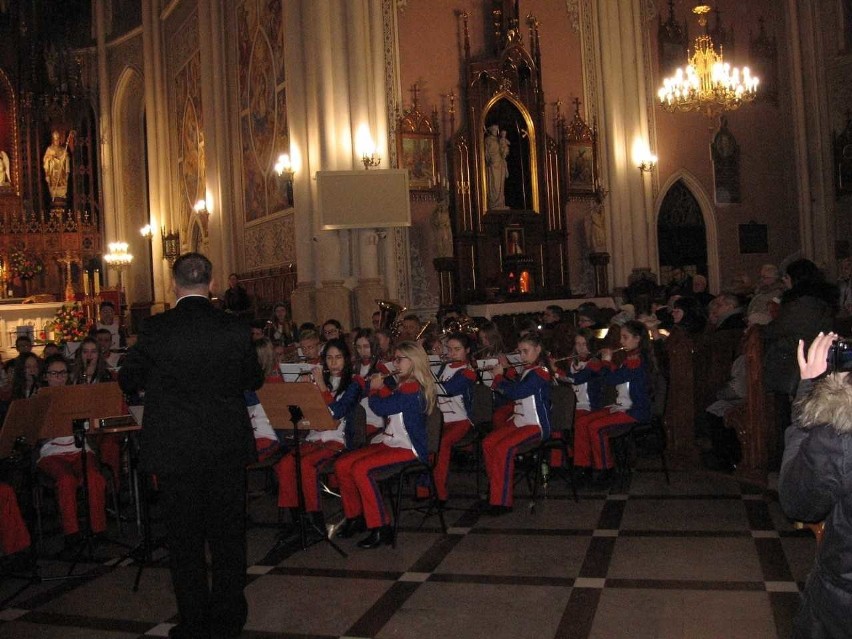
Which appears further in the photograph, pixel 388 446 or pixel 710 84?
pixel 710 84

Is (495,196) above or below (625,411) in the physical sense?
above

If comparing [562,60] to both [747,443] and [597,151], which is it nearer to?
[597,151]

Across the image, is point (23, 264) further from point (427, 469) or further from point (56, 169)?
point (427, 469)

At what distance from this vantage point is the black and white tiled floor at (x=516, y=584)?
456 centimetres

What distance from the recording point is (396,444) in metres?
6.38

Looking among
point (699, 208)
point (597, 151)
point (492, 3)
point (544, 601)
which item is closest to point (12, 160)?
point (492, 3)

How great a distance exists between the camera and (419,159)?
629 inches

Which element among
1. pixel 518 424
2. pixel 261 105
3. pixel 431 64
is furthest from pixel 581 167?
pixel 518 424

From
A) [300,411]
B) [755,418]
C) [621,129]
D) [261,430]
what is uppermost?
[621,129]

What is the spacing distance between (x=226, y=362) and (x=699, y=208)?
1665cm

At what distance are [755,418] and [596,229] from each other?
10426 millimetres

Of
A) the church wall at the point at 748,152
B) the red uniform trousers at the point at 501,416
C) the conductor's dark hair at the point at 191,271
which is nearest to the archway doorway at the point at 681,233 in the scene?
the church wall at the point at 748,152

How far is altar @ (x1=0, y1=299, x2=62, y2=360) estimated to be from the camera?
60.4 ft

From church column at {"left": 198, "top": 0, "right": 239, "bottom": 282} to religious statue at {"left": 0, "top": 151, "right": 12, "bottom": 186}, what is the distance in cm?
674
